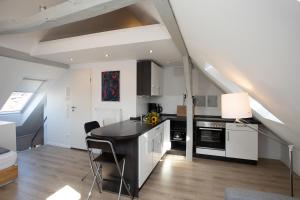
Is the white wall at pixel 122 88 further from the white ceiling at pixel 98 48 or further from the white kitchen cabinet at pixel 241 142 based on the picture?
the white kitchen cabinet at pixel 241 142

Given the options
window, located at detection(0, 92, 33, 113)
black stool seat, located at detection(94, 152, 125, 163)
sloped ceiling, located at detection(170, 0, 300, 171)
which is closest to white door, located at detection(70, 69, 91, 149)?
window, located at detection(0, 92, 33, 113)

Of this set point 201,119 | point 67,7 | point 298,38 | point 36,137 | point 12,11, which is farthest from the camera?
point 36,137

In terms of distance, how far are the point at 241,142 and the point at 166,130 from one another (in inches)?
60.2

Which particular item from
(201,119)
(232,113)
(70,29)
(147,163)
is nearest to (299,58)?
(232,113)

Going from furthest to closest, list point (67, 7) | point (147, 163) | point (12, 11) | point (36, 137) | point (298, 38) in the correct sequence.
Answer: point (36, 137), point (147, 163), point (12, 11), point (67, 7), point (298, 38)

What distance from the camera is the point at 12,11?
245 centimetres

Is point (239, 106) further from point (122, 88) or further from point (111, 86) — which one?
point (111, 86)

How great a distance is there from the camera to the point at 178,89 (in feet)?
14.4

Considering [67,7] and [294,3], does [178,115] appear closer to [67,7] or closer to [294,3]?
[67,7]

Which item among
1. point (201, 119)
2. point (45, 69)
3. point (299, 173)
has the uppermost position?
point (45, 69)

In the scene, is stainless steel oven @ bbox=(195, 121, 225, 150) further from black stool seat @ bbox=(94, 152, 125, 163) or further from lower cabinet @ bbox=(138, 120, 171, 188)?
black stool seat @ bbox=(94, 152, 125, 163)

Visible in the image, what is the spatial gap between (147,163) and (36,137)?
13.9 ft

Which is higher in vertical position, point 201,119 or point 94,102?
point 94,102

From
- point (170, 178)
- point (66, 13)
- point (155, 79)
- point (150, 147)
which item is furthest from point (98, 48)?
point (170, 178)
